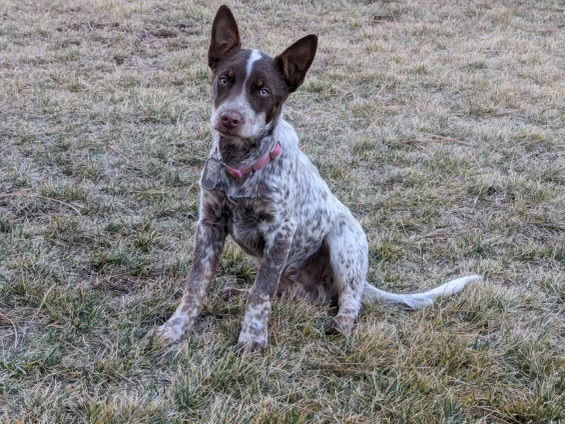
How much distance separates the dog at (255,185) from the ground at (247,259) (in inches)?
6.4

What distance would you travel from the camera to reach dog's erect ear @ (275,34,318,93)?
10.1ft

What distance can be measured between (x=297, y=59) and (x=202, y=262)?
1110 mm

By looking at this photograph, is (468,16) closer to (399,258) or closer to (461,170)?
(461,170)

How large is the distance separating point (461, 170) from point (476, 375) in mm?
2945

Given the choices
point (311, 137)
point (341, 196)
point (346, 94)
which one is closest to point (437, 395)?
point (341, 196)

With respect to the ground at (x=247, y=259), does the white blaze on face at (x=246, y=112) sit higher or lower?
higher

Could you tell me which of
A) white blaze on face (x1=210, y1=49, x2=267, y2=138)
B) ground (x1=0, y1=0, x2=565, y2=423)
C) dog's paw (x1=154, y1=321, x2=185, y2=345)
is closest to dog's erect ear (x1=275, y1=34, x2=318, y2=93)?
white blaze on face (x1=210, y1=49, x2=267, y2=138)

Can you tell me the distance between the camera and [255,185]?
3.08 m

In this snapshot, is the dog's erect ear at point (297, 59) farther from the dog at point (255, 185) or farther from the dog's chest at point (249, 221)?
the dog's chest at point (249, 221)

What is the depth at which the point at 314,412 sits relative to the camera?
2594 mm

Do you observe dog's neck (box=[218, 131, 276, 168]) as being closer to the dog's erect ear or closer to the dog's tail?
the dog's erect ear

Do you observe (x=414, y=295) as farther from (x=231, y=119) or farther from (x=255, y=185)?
(x=231, y=119)

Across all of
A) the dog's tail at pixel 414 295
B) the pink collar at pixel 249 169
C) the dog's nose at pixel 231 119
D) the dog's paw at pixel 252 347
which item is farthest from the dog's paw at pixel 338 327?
the dog's nose at pixel 231 119

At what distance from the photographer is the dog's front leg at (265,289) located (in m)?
3.01
